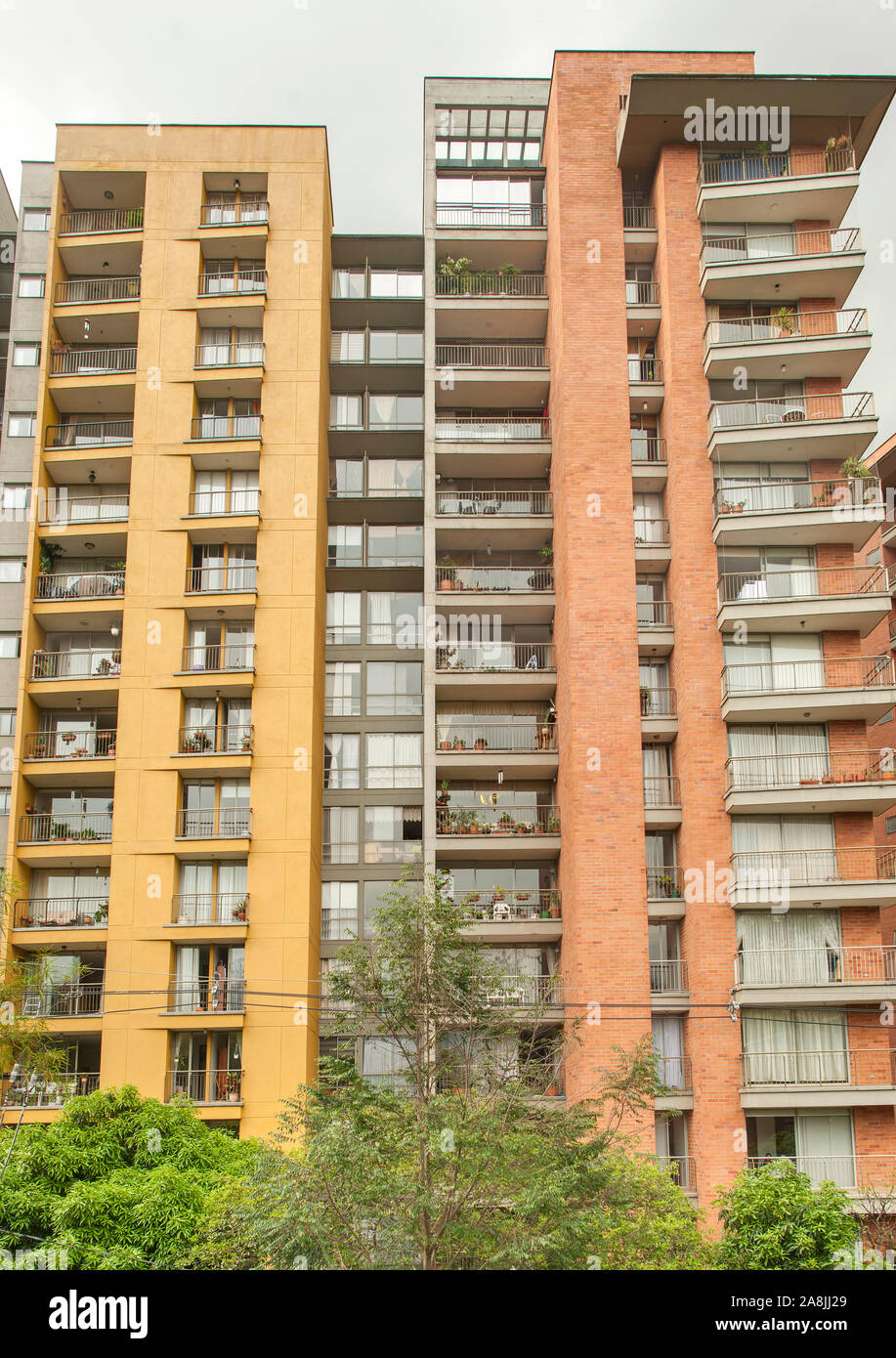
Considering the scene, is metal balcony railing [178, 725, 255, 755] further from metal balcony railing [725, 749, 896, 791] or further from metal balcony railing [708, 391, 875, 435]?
metal balcony railing [708, 391, 875, 435]

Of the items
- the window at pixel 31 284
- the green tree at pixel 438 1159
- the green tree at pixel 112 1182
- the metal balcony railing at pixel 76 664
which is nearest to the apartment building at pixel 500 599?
the metal balcony railing at pixel 76 664

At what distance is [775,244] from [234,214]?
64.6 feet

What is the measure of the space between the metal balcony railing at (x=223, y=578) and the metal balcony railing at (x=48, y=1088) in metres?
16.2

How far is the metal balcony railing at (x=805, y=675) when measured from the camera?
38531 mm

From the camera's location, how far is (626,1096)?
955 inches

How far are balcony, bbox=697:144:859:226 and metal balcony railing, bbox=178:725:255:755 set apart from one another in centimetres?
2314

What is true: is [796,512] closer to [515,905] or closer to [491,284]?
[491,284]

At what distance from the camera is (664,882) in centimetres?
3797

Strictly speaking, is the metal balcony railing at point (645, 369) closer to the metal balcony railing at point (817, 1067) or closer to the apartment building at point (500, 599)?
the apartment building at point (500, 599)

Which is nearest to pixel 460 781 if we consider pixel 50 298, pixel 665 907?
pixel 665 907

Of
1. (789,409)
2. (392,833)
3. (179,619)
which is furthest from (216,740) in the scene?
Answer: (789,409)

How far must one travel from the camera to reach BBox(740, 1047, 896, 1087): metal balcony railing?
3484 centimetres

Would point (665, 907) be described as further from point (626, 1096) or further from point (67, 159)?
point (67, 159)

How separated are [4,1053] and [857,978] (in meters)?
24.1
